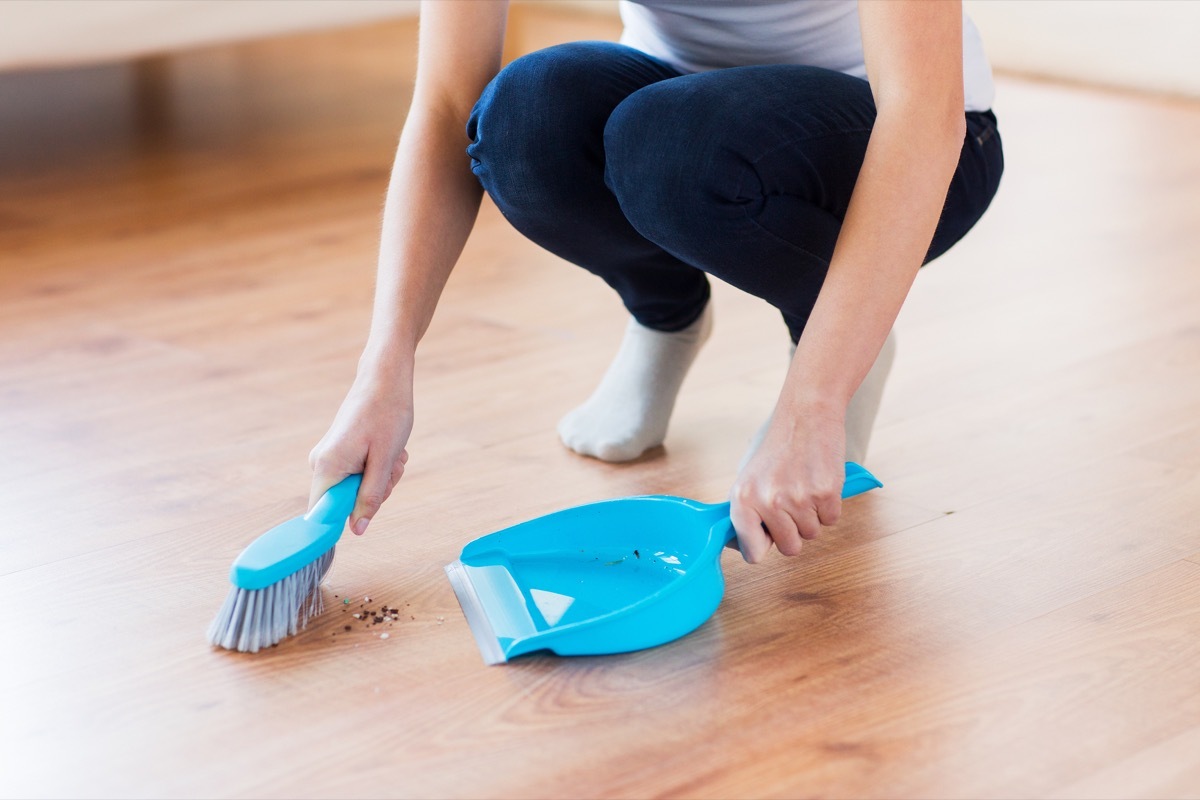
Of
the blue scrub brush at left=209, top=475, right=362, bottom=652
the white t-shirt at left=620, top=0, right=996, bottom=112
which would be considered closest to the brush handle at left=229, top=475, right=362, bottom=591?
the blue scrub brush at left=209, top=475, right=362, bottom=652

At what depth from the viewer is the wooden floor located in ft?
2.35

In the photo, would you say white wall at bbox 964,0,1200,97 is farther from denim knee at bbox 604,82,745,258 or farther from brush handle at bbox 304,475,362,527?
brush handle at bbox 304,475,362,527

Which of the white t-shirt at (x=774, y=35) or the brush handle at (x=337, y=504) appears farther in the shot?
the white t-shirt at (x=774, y=35)

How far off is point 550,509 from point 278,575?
302 mm

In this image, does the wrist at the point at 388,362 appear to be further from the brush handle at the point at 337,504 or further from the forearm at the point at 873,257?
the forearm at the point at 873,257

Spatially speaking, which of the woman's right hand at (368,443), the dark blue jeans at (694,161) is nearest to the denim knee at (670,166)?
the dark blue jeans at (694,161)

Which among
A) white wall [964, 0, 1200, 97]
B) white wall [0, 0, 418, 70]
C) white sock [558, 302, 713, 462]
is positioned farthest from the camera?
white wall [964, 0, 1200, 97]

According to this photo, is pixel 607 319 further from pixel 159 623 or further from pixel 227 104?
pixel 227 104

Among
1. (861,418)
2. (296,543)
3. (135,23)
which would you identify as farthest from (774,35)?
(135,23)

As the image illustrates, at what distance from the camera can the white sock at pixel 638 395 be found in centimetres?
116

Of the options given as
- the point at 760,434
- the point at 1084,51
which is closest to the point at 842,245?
the point at 760,434

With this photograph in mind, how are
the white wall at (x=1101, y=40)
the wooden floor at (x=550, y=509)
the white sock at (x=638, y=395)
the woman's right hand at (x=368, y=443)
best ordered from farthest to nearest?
the white wall at (x=1101, y=40) < the white sock at (x=638, y=395) < the woman's right hand at (x=368, y=443) < the wooden floor at (x=550, y=509)

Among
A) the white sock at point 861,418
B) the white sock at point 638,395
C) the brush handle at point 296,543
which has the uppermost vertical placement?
the brush handle at point 296,543

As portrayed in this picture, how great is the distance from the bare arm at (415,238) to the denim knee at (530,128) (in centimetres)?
2
